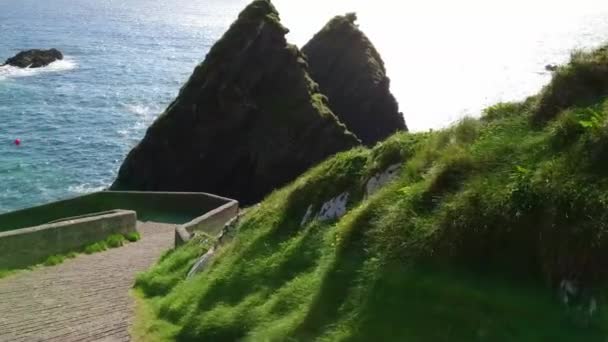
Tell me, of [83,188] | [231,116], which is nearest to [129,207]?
[231,116]

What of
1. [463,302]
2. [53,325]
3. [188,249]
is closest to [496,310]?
[463,302]

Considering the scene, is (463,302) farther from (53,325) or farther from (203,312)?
(53,325)

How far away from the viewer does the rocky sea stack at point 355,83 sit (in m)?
53.8

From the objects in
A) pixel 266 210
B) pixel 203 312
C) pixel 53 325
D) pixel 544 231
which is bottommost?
pixel 53 325

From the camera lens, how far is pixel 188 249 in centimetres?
1800

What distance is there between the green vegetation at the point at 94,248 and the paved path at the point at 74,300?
12.1 inches

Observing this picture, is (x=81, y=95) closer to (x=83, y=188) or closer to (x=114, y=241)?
(x=83, y=188)

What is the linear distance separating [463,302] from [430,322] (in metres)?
0.42

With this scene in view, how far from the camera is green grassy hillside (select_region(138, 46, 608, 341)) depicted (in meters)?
7.31

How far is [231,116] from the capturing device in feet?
149

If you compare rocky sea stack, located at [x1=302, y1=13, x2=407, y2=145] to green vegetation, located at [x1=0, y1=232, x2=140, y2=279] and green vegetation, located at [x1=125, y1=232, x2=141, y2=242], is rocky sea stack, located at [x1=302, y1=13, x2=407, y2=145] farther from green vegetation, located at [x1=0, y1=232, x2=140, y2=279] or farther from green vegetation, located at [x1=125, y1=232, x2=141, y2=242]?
green vegetation, located at [x1=0, y1=232, x2=140, y2=279]

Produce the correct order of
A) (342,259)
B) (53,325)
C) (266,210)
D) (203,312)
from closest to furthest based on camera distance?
(342,259), (203,312), (53,325), (266,210)

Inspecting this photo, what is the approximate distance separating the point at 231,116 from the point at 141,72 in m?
53.5

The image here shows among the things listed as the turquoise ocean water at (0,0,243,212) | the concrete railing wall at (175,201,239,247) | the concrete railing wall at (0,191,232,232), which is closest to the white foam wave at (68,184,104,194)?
the turquoise ocean water at (0,0,243,212)
